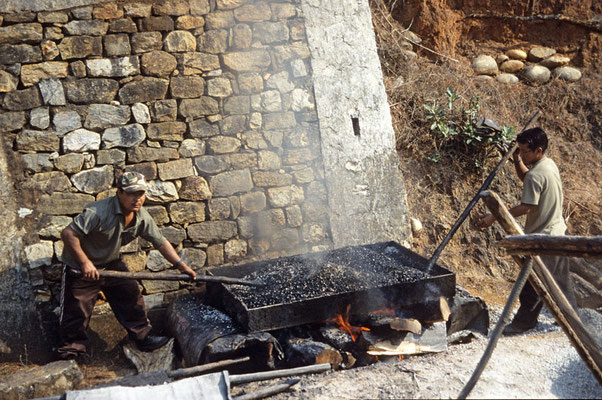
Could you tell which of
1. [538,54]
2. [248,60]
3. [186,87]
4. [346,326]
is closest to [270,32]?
[248,60]

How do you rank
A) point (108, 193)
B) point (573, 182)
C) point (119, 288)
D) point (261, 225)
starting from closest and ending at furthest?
1. point (119, 288)
2. point (108, 193)
3. point (261, 225)
4. point (573, 182)

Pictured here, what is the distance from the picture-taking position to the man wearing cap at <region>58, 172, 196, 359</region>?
15.6 ft

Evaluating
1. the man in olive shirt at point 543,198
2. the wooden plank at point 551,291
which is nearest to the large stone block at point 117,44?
the wooden plank at point 551,291

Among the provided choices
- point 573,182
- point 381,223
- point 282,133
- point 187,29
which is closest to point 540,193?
point 381,223

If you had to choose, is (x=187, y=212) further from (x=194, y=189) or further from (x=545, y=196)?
(x=545, y=196)

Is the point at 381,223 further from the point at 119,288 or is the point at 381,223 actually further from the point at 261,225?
the point at 119,288

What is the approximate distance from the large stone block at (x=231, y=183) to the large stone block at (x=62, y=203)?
126cm

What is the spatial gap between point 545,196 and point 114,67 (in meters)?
4.36

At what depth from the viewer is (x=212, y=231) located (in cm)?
602

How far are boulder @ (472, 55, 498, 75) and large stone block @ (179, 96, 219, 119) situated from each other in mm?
4852

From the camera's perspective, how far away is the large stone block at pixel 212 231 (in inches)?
234

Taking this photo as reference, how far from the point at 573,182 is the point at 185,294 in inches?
228

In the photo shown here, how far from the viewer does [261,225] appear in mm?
6227

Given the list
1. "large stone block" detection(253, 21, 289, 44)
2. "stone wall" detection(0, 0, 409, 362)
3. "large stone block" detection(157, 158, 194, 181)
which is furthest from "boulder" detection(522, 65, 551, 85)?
"large stone block" detection(157, 158, 194, 181)
